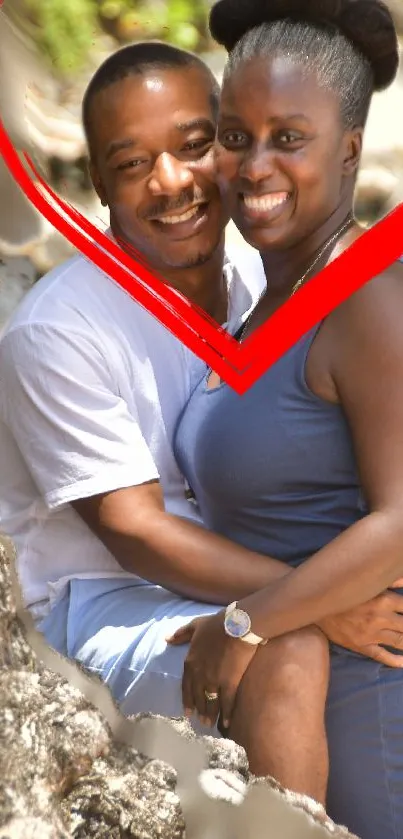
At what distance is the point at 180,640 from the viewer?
1310mm

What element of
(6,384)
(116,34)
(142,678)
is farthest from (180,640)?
(116,34)

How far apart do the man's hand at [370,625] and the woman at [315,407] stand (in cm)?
2

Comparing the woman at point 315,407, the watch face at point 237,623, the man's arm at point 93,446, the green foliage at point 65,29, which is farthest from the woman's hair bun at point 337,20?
the watch face at point 237,623

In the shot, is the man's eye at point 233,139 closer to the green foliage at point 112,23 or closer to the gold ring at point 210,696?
the green foliage at point 112,23

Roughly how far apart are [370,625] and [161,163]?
1.63 feet

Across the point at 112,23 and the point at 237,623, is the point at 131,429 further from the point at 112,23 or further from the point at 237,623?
the point at 112,23

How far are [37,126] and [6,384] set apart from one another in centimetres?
30

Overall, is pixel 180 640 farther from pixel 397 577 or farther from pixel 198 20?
pixel 198 20

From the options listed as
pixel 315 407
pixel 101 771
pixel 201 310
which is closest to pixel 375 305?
pixel 315 407

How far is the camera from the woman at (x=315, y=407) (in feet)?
3.70

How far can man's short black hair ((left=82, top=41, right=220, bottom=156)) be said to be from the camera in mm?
1203

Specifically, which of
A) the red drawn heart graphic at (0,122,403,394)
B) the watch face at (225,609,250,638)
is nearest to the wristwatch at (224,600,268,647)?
the watch face at (225,609,250,638)

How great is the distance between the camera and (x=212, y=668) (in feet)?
4.04

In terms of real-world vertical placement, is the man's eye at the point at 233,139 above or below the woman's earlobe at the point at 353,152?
above
